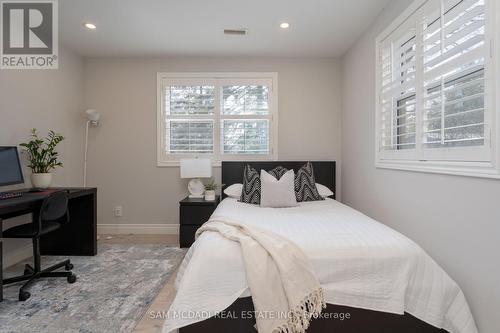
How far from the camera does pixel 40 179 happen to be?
2.87 meters

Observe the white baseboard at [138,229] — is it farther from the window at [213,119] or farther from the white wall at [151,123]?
the window at [213,119]

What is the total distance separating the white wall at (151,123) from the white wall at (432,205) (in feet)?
1.57

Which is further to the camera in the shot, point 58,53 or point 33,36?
point 58,53

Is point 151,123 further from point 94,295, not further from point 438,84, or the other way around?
point 438,84

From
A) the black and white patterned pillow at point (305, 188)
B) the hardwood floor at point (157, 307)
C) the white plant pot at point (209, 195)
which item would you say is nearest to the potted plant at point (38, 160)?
the hardwood floor at point (157, 307)

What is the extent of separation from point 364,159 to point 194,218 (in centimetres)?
213

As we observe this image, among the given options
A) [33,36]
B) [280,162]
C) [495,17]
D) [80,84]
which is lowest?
[280,162]

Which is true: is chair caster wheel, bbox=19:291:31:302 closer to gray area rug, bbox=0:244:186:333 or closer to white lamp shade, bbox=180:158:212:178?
gray area rug, bbox=0:244:186:333

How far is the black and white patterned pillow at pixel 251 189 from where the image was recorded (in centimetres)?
308

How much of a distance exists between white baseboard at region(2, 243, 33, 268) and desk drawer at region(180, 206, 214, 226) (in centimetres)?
172

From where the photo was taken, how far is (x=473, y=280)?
156 cm

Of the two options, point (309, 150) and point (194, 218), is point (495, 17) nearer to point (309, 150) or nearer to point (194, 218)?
point (309, 150)

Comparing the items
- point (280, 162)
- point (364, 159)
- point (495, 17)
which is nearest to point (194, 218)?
point (280, 162)

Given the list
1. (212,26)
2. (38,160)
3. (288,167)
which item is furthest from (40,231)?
(288,167)
